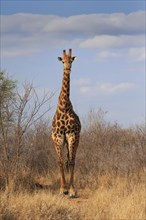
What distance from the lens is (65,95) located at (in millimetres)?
15680

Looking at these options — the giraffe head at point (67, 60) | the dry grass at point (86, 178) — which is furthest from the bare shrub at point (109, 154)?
the giraffe head at point (67, 60)

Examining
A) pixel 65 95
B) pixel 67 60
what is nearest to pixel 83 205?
pixel 65 95

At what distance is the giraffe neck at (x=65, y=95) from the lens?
15.6 m

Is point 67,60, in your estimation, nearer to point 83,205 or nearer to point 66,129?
point 66,129

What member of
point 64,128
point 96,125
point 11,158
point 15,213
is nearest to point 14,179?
point 11,158

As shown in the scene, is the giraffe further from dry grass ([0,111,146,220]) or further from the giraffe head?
dry grass ([0,111,146,220])

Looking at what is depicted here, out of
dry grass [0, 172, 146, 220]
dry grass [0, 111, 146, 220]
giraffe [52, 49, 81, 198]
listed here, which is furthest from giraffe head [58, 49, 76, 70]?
dry grass [0, 172, 146, 220]

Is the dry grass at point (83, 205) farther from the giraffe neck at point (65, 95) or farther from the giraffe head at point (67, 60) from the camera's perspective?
the giraffe head at point (67, 60)

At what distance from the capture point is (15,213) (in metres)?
10.7

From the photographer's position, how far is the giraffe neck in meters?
15.6

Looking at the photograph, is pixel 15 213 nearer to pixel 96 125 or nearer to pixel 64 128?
pixel 64 128

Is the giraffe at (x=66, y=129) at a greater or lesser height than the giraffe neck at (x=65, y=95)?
lesser

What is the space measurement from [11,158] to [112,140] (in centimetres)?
481

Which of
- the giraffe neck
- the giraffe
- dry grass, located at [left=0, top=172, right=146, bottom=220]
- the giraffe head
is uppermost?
the giraffe head
